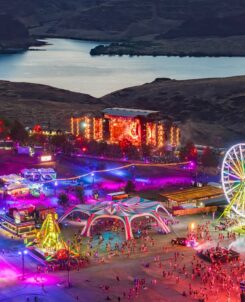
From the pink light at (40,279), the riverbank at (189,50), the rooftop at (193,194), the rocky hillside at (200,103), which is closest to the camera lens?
the pink light at (40,279)

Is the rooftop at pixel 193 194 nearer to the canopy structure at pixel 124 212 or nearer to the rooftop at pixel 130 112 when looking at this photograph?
the canopy structure at pixel 124 212

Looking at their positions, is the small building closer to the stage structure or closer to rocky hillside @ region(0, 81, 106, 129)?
the stage structure

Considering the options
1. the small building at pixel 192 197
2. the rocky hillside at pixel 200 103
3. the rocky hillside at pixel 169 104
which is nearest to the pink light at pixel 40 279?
the small building at pixel 192 197

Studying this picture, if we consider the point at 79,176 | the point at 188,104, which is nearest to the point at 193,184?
the point at 79,176

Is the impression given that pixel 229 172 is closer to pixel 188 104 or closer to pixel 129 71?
pixel 188 104

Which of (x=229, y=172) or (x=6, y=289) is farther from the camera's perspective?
(x=229, y=172)

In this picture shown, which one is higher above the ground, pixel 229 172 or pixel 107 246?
pixel 229 172

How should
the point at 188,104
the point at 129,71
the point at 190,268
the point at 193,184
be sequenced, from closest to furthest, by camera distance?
the point at 190,268 → the point at 193,184 → the point at 188,104 → the point at 129,71
